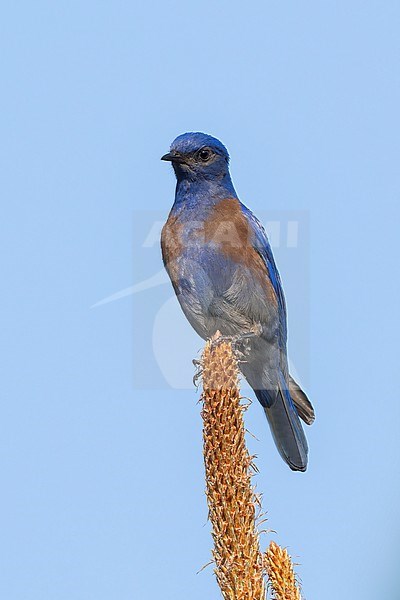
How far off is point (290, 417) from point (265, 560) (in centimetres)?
373

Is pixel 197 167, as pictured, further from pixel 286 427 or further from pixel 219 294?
pixel 286 427

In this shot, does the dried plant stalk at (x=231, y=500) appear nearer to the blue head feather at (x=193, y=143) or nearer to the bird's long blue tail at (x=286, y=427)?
the bird's long blue tail at (x=286, y=427)

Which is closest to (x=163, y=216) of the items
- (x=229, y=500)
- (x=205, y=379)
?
(x=205, y=379)

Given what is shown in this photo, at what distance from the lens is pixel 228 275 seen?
7.21 meters

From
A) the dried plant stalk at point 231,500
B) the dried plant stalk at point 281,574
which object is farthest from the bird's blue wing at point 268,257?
the dried plant stalk at point 281,574

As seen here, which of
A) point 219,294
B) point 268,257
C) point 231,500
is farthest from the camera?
point 268,257

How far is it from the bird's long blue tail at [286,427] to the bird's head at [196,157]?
63.9 inches

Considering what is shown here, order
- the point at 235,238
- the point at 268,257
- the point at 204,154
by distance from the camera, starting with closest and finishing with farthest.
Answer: the point at 235,238, the point at 268,257, the point at 204,154

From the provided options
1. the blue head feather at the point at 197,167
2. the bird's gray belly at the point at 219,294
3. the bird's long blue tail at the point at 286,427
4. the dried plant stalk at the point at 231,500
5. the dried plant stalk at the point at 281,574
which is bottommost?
the dried plant stalk at the point at 281,574

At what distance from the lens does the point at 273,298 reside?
750 cm

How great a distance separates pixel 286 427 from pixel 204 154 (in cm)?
211

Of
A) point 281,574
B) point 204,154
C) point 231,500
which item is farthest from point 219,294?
point 281,574

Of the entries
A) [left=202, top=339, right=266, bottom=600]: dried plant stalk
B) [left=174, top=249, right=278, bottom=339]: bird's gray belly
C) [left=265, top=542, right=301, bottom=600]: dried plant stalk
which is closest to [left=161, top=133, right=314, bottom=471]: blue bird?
[left=174, top=249, right=278, bottom=339]: bird's gray belly

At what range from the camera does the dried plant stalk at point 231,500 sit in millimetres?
4098
